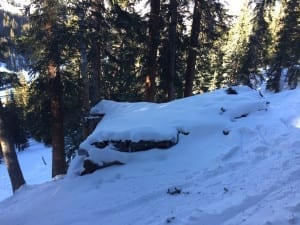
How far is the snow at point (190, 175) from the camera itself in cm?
531

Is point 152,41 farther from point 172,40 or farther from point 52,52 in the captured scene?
point 52,52

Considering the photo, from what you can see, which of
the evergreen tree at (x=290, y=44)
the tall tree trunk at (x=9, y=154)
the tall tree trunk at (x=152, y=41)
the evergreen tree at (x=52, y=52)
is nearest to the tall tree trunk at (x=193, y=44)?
the tall tree trunk at (x=152, y=41)

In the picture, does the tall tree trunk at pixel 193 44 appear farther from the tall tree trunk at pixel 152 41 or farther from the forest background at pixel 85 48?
the tall tree trunk at pixel 152 41

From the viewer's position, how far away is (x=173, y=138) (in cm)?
770

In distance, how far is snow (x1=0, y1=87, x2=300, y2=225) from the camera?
5.31 meters

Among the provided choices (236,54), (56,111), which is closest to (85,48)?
(56,111)

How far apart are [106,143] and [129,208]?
7.22ft

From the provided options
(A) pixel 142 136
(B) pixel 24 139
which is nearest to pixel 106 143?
(A) pixel 142 136

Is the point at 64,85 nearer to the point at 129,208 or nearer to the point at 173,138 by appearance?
the point at 173,138

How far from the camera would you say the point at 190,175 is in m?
6.64

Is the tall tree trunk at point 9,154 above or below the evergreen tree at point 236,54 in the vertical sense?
below

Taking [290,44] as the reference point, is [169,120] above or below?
below

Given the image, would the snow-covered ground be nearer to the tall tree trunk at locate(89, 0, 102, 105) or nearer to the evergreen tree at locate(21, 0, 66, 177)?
the evergreen tree at locate(21, 0, 66, 177)

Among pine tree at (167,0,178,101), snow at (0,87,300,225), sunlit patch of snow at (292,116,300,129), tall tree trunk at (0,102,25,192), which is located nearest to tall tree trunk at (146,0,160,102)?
pine tree at (167,0,178,101)
